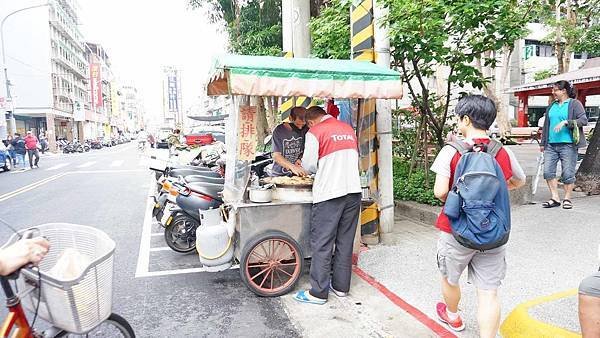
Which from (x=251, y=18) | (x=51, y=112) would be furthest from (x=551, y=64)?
(x=51, y=112)

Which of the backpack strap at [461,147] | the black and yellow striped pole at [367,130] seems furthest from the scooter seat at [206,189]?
the backpack strap at [461,147]

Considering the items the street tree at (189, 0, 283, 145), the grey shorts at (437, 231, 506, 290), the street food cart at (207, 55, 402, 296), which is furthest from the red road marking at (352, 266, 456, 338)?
the street tree at (189, 0, 283, 145)

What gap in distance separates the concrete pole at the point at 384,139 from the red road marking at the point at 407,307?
105 cm

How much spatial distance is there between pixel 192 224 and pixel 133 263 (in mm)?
878

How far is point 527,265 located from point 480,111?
8.40 ft

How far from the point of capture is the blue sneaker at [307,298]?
4211 millimetres

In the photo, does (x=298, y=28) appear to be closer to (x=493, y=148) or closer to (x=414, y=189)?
(x=414, y=189)

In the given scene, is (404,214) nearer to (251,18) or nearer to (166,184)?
(166,184)

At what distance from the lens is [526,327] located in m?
3.33

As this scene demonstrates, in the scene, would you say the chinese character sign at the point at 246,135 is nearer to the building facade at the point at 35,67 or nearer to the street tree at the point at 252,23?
the street tree at the point at 252,23

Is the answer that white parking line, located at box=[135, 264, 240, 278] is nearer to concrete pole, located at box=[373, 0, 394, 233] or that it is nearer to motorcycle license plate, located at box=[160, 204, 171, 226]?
motorcycle license plate, located at box=[160, 204, 171, 226]

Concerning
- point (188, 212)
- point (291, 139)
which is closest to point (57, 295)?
point (188, 212)

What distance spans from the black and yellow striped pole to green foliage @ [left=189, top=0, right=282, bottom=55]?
7.77m

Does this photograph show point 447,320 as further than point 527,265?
No
